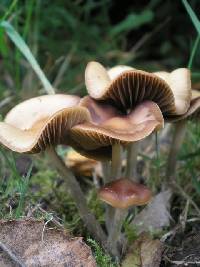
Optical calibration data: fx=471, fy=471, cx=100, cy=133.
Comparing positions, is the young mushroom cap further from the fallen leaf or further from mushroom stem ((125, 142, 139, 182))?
the fallen leaf

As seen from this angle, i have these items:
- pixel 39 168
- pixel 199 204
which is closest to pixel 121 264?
pixel 199 204

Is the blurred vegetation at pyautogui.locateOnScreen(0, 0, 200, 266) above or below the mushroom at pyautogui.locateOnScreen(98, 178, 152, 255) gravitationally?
below

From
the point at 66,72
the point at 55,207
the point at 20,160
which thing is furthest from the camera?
the point at 66,72

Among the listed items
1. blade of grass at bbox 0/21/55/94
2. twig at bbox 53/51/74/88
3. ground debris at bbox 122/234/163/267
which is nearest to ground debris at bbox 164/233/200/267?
ground debris at bbox 122/234/163/267

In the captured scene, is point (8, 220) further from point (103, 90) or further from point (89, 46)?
point (89, 46)

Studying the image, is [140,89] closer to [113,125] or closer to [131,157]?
[113,125]

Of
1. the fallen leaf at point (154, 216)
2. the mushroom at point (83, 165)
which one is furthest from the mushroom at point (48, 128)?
the mushroom at point (83, 165)

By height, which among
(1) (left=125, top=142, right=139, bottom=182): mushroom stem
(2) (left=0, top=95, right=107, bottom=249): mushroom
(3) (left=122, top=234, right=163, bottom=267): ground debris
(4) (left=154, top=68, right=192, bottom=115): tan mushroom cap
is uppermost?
(2) (left=0, top=95, right=107, bottom=249): mushroom
